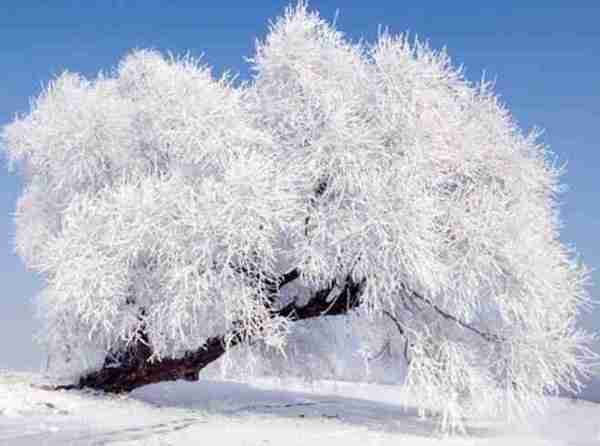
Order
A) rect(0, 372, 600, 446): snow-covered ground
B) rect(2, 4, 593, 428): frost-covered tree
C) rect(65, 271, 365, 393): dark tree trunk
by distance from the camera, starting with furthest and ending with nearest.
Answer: rect(65, 271, 365, 393): dark tree trunk, rect(2, 4, 593, 428): frost-covered tree, rect(0, 372, 600, 446): snow-covered ground

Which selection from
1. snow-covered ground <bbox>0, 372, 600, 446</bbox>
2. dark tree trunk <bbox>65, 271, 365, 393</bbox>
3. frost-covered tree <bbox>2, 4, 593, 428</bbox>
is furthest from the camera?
dark tree trunk <bbox>65, 271, 365, 393</bbox>

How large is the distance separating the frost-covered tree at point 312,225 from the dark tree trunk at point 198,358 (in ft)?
0.15

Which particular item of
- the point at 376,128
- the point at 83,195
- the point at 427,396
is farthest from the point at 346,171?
the point at 83,195

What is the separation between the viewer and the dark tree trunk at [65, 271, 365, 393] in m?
13.8

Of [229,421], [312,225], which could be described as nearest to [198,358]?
[229,421]

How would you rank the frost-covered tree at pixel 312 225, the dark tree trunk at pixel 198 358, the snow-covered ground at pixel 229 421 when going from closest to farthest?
the snow-covered ground at pixel 229 421
the frost-covered tree at pixel 312 225
the dark tree trunk at pixel 198 358

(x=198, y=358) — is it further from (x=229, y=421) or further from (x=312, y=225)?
(x=312, y=225)

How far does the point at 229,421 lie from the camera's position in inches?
488

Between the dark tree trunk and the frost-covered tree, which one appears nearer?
the frost-covered tree

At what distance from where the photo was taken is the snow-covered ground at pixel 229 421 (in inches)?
403

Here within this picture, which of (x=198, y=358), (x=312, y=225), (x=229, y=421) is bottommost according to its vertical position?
(x=229, y=421)

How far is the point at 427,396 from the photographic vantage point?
41.8 feet

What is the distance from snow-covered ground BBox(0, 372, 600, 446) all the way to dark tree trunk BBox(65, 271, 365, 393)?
1.61ft

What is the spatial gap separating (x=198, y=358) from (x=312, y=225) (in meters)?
3.73
